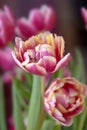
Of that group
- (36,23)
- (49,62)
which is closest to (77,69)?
(36,23)

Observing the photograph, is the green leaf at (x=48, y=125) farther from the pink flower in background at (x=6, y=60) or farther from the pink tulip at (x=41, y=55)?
the pink flower in background at (x=6, y=60)

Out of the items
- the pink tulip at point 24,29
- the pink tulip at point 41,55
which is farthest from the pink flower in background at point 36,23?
the pink tulip at point 41,55

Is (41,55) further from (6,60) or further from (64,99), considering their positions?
(6,60)

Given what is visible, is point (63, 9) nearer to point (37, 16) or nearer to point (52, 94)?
point (37, 16)

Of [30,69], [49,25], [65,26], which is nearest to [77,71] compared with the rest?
[49,25]

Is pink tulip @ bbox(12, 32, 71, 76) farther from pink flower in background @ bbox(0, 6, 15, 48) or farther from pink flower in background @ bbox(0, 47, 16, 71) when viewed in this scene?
pink flower in background @ bbox(0, 47, 16, 71)

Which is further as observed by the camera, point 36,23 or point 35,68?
point 36,23
